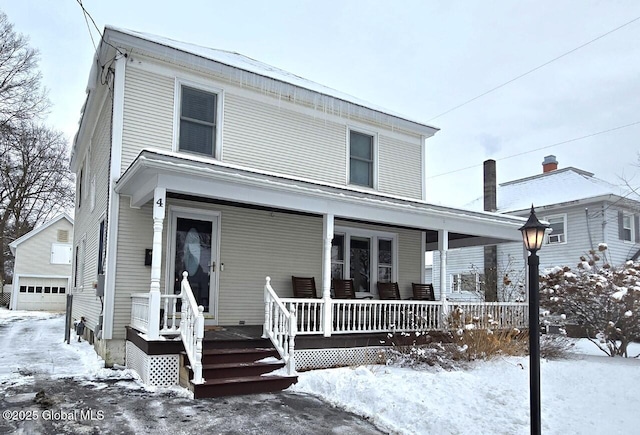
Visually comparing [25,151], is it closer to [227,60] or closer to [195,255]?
[227,60]

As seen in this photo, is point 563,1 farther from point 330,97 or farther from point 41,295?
point 41,295

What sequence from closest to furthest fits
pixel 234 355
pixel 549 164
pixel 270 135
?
1. pixel 234 355
2. pixel 270 135
3. pixel 549 164

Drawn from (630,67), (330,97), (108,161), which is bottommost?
(108,161)

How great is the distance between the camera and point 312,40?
55.1 feet

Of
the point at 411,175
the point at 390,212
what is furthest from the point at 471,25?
the point at 390,212

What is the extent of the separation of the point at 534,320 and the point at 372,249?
7.13 metres

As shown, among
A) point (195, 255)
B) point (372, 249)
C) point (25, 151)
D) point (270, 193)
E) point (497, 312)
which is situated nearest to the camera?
point (270, 193)

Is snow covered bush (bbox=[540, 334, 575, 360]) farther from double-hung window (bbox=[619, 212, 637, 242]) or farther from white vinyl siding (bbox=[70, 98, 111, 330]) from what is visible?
double-hung window (bbox=[619, 212, 637, 242])

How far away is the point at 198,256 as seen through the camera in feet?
29.6

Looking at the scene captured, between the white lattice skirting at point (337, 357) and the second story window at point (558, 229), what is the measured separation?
39.7 ft

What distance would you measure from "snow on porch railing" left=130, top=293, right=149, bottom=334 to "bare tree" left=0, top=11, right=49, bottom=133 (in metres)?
14.1

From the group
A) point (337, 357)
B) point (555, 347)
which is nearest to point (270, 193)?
point (337, 357)

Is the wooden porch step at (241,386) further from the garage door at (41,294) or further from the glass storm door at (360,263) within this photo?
the garage door at (41,294)

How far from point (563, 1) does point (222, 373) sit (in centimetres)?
1220
